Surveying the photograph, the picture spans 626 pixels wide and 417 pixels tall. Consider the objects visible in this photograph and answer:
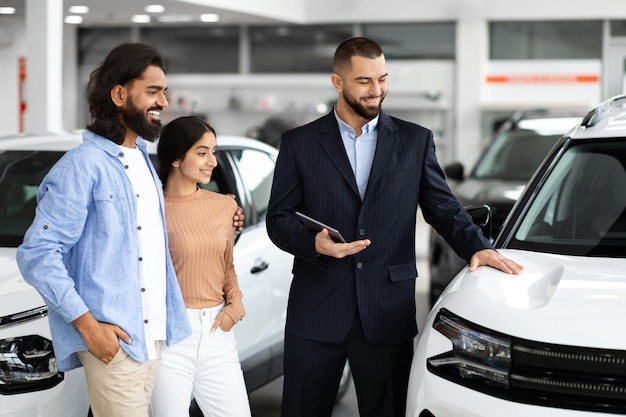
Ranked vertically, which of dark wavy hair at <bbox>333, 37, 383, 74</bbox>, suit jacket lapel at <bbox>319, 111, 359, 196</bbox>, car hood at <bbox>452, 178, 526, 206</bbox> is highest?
dark wavy hair at <bbox>333, 37, 383, 74</bbox>

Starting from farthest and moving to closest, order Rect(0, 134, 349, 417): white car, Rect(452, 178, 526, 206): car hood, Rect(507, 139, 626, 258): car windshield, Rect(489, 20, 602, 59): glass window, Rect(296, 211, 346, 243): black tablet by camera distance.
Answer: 1. Rect(489, 20, 602, 59): glass window
2. Rect(452, 178, 526, 206): car hood
3. Rect(0, 134, 349, 417): white car
4. Rect(507, 139, 626, 258): car windshield
5. Rect(296, 211, 346, 243): black tablet

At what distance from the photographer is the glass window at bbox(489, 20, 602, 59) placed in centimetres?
1653

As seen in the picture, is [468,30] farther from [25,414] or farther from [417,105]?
[25,414]

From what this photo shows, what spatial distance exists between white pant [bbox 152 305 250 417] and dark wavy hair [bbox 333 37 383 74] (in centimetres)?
92

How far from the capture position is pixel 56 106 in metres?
8.97

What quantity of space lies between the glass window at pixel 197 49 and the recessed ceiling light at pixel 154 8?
12.2ft

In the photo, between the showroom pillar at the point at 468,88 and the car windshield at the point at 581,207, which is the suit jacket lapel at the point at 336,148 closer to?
the car windshield at the point at 581,207

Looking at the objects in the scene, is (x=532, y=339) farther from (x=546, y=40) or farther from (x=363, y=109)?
(x=546, y=40)

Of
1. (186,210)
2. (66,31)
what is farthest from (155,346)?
(66,31)

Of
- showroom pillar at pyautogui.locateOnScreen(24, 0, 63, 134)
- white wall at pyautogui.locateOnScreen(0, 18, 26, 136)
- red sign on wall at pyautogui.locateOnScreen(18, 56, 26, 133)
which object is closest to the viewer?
showroom pillar at pyautogui.locateOnScreen(24, 0, 63, 134)

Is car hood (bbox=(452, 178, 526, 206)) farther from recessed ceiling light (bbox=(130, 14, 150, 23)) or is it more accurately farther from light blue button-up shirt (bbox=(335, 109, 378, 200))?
recessed ceiling light (bbox=(130, 14, 150, 23))

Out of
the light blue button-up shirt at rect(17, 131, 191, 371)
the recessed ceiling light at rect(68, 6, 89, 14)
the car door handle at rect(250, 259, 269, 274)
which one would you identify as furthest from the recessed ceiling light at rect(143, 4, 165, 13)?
the light blue button-up shirt at rect(17, 131, 191, 371)

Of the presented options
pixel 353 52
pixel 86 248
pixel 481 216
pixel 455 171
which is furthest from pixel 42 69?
pixel 86 248

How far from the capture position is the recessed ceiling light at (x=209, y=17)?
1516 centimetres
